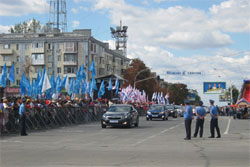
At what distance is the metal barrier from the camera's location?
21938 mm

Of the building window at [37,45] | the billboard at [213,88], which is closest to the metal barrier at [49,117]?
the building window at [37,45]

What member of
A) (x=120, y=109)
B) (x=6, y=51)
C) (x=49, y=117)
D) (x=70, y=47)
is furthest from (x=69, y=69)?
(x=120, y=109)

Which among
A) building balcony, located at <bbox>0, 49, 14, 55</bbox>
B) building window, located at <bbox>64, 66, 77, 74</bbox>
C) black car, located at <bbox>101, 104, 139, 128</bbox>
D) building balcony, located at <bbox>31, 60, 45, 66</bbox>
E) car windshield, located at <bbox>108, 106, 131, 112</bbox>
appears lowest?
black car, located at <bbox>101, 104, 139, 128</bbox>

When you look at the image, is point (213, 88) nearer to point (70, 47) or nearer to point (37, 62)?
point (70, 47)

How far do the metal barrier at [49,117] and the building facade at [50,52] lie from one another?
46852 mm

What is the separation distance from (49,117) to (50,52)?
60.2 metres

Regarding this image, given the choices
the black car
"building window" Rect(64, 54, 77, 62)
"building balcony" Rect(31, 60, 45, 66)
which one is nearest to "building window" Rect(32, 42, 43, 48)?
"building balcony" Rect(31, 60, 45, 66)

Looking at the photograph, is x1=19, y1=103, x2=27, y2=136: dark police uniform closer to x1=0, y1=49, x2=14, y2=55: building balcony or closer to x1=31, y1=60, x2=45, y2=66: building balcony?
x1=31, y1=60, x2=45, y2=66: building balcony

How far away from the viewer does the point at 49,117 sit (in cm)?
2761

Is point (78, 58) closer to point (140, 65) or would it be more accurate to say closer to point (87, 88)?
point (140, 65)

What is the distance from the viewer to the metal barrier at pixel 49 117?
2194 cm

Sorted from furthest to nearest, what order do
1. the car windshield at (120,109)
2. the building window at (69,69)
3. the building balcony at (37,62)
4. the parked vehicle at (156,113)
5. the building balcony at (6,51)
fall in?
1. the building balcony at (6,51)
2. the building balcony at (37,62)
3. the building window at (69,69)
4. the parked vehicle at (156,113)
5. the car windshield at (120,109)

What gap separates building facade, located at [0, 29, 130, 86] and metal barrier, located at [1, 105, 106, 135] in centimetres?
4685

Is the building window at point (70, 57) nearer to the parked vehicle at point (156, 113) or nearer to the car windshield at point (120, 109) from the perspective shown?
the parked vehicle at point (156, 113)
